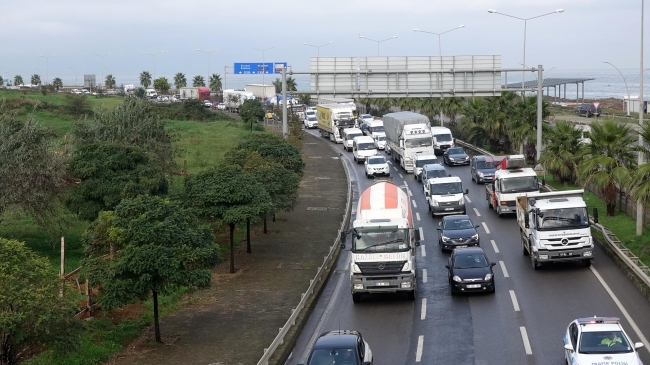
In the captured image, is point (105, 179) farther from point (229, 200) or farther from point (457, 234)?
point (457, 234)

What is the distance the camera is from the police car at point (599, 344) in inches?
666

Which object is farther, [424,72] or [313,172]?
[313,172]

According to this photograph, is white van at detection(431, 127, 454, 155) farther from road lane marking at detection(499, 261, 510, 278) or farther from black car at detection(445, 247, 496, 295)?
black car at detection(445, 247, 496, 295)

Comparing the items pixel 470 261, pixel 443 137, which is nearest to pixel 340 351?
pixel 470 261

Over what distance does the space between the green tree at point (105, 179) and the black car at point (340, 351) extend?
14916 millimetres

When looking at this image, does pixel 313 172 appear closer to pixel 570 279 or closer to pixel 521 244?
pixel 521 244

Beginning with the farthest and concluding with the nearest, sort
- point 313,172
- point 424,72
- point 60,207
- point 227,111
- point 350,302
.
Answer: point 227,111
point 313,172
point 424,72
point 60,207
point 350,302

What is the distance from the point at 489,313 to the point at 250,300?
758cm

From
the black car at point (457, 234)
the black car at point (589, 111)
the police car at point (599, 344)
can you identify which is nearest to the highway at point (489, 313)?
the black car at point (457, 234)

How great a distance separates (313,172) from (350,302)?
33.1m

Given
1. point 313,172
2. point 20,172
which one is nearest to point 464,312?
point 20,172

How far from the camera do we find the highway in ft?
67.6

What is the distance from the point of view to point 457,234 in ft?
108

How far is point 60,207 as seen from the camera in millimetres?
41531
